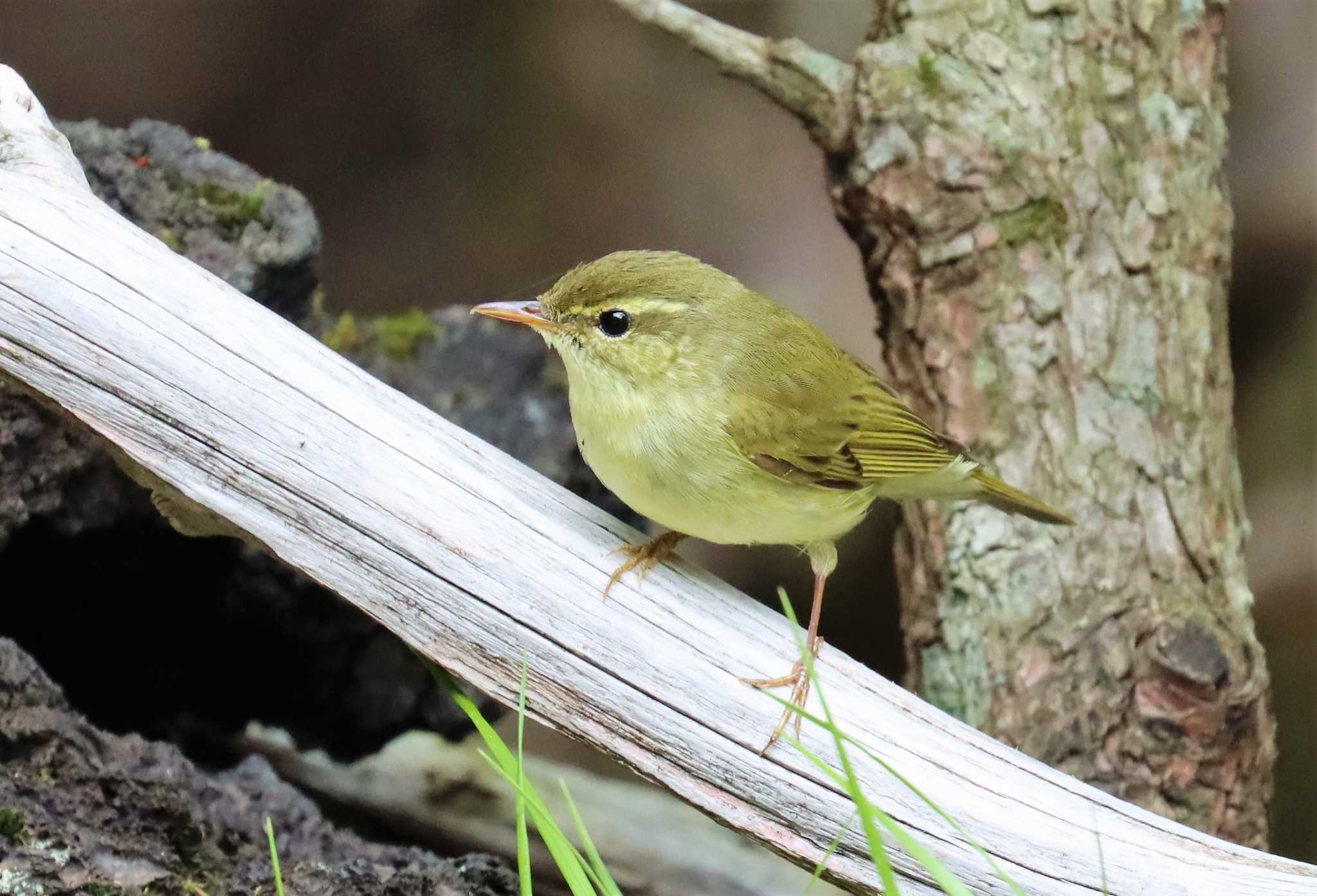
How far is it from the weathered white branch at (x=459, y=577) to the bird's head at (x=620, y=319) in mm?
380

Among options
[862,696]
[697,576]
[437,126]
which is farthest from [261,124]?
[862,696]

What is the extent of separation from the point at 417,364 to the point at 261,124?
0.95m

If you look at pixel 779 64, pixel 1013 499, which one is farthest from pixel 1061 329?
pixel 779 64

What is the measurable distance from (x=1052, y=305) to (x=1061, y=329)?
8cm

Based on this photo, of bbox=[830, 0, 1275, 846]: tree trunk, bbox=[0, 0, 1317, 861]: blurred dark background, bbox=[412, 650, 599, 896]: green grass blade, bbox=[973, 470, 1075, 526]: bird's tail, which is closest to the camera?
bbox=[412, 650, 599, 896]: green grass blade

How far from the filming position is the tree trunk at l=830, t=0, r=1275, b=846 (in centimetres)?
314

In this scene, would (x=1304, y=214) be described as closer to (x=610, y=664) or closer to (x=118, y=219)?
(x=610, y=664)

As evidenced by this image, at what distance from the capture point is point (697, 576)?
2.58 m

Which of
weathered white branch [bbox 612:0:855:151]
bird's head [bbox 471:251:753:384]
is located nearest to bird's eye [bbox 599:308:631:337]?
bird's head [bbox 471:251:753:384]

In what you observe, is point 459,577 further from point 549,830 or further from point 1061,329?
point 1061,329

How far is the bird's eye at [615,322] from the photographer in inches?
95.4

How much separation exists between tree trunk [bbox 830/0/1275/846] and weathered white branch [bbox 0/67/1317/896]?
→ 0.81 m

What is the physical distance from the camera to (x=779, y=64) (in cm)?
328

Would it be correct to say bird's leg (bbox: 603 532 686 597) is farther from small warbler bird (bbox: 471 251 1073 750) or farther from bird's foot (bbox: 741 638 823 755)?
bird's foot (bbox: 741 638 823 755)
